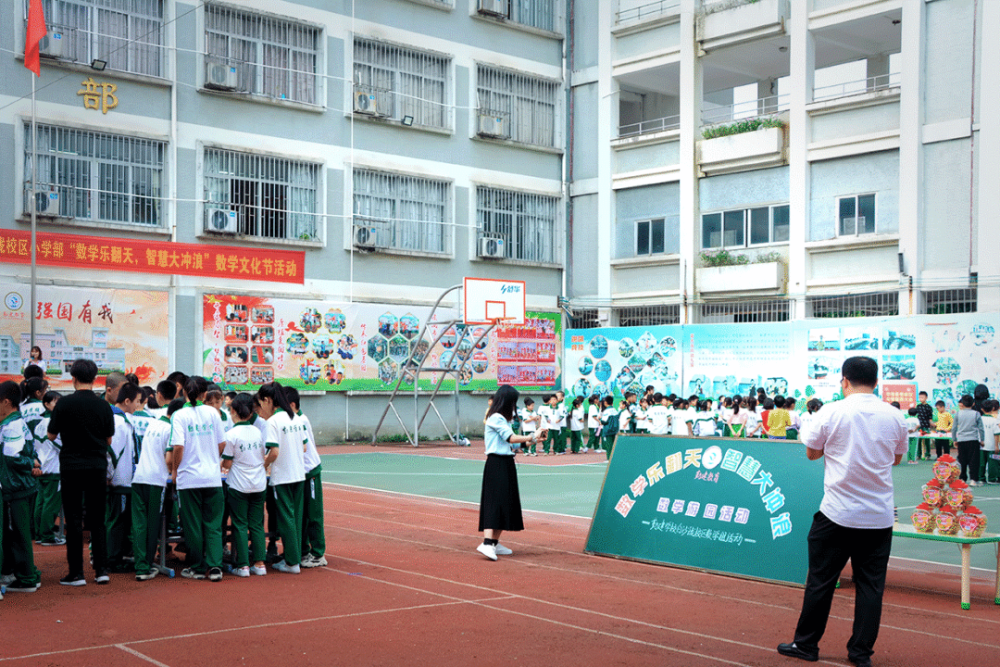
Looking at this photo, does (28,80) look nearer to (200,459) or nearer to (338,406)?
(338,406)

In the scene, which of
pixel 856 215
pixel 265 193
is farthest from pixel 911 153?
pixel 265 193

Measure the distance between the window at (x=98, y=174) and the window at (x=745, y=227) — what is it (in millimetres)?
13774

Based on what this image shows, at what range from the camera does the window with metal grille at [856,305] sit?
945 inches

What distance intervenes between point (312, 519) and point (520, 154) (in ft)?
68.8

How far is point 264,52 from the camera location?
24.5 meters

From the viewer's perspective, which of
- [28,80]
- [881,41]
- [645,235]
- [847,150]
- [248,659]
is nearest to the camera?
[248,659]

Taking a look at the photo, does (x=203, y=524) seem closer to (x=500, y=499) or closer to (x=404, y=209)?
(x=500, y=499)

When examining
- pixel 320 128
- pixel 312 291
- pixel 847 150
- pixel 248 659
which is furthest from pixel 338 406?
pixel 248 659

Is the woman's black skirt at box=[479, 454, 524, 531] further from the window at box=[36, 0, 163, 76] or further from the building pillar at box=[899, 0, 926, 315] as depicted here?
the building pillar at box=[899, 0, 926, 315]

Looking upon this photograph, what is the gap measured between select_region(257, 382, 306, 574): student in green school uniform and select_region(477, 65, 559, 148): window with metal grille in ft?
65.1

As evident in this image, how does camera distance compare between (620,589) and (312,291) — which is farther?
(312,291)

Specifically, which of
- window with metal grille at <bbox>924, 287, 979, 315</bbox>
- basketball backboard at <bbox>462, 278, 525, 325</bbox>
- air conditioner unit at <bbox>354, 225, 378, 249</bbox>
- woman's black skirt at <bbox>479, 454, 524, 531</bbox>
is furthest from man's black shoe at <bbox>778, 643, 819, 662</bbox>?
air conditioner unit at <bbox>354, 225, 378, 249</bbox>

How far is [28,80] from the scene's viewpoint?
21016mm

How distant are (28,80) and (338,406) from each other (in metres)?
9.89
